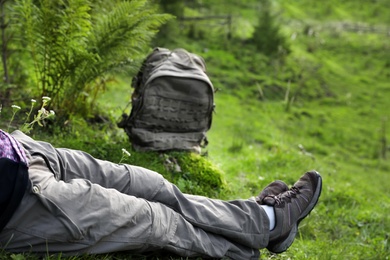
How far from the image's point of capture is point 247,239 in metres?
3.12

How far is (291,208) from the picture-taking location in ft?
11.0

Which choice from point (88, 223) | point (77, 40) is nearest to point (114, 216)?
point (88, 223)

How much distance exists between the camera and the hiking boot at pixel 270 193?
336cm

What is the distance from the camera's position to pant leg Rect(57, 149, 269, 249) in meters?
3.07

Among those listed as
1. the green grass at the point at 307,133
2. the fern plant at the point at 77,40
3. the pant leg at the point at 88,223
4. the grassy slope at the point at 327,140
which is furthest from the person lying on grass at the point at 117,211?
the fern plant at the point at 77,40

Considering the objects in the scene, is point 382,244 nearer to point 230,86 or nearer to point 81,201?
point 81,201

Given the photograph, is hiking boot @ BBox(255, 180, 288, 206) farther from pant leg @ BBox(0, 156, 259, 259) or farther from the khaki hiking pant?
pant leg @ BBox(0, 156, 259, 259)

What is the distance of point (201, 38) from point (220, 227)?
17045 mm

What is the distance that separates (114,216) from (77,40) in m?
2.82

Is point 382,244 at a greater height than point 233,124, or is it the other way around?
point 382,244

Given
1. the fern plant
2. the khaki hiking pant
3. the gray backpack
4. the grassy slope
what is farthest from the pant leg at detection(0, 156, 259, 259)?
the fern plant

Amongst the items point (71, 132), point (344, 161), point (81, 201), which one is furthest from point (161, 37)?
point (81, 201)

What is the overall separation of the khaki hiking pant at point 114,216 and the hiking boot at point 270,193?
0.47 feet

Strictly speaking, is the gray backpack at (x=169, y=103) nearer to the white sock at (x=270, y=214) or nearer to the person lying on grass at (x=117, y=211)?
the person lying on grass at (x=117, y=211)
